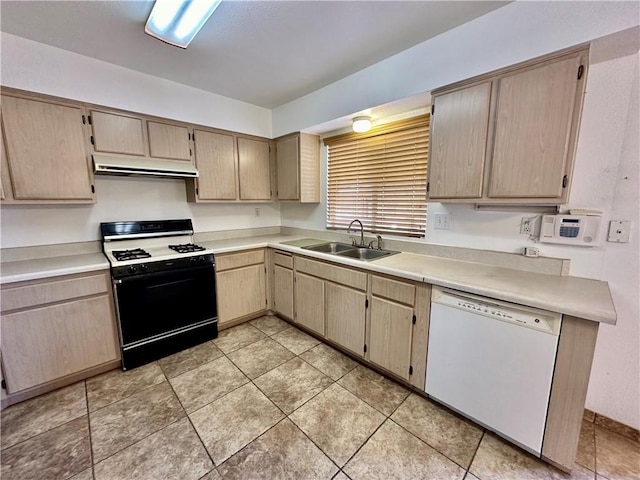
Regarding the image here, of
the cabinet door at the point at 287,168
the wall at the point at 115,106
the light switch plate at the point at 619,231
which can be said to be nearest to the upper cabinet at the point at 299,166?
the cabinet door at the point at 287,168

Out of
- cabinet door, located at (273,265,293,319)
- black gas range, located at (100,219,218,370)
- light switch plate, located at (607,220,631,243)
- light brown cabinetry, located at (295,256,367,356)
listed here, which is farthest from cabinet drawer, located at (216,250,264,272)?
light switch plate, located at (607,220,631,243)

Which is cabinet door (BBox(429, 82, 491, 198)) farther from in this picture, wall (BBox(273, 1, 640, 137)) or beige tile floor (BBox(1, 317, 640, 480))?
beige tile floor (BBox(1, 317, 640, 480))

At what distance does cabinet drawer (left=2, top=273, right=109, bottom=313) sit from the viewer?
171 centimetres

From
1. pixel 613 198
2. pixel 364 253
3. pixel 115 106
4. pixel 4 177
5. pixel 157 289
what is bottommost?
pixel 157 289

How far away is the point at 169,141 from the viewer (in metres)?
2.54

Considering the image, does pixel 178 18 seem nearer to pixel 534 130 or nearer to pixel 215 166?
pixel 215 166

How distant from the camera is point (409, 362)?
1868 mm

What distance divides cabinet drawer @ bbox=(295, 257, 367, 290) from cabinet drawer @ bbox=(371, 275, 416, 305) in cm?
11

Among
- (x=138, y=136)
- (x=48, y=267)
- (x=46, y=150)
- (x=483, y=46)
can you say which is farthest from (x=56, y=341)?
(x=483, y=46)

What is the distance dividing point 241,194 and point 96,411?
2237 mm

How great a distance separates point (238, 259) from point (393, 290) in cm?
167

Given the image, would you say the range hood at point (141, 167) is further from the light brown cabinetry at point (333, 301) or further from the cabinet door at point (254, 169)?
the light brown cabinetry at point (333, 301)

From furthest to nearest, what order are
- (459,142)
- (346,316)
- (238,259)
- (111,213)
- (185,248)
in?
1. (238,259)
2. (185,248)
3. (111,213)
4. (346,316)
5. (459,142)

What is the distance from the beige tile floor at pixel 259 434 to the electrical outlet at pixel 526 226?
1249mm
